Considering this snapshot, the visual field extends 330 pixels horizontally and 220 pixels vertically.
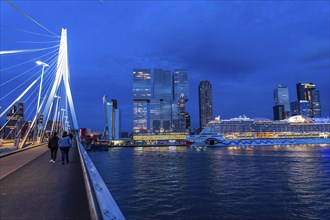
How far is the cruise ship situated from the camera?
360 ft

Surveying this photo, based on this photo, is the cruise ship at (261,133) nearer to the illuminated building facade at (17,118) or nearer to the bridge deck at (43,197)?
the illuminated building facade at (17,118)

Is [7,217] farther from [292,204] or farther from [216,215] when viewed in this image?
[292,204]

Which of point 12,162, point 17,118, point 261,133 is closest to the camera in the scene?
point 12,162

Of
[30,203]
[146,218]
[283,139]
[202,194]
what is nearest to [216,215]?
[146,218]

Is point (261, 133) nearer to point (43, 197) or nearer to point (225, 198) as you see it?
point (225, 198)

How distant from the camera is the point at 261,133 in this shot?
120m

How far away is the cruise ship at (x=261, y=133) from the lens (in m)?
110

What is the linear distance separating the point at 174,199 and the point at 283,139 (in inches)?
4304

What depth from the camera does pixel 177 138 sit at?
575 ft

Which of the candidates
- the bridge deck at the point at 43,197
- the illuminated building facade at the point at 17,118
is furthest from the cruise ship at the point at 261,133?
the bridge deck at the point at 43,197

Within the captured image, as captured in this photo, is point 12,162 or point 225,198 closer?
point 12,162

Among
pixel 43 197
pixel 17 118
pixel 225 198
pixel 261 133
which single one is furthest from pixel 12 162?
pixel 261 133

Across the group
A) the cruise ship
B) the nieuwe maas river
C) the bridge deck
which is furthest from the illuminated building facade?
the cruise ship

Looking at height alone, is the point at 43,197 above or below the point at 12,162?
below
